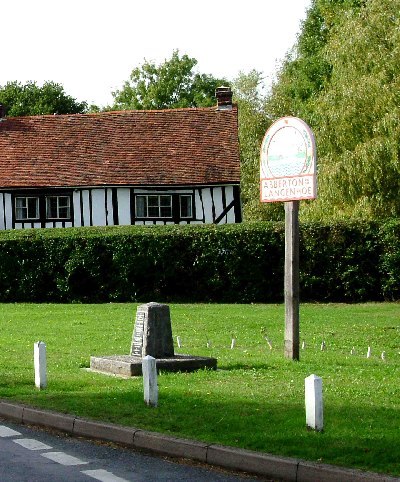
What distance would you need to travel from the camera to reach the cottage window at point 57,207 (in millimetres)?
43688

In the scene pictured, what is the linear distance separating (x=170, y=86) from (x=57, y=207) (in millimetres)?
36902

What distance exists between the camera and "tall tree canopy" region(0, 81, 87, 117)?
78562 mm

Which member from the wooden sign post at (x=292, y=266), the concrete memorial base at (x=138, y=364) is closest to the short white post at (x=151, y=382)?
the concrete memorial base at (x=138, y=364)

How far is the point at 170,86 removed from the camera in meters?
79.1

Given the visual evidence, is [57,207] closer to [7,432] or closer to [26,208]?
[26,208]

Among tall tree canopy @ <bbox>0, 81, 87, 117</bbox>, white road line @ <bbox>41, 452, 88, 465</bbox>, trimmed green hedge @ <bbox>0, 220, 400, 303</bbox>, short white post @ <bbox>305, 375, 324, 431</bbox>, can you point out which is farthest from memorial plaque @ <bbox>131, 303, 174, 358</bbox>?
tall tree canopy @ <bbox>0, 81, 87, 117</bbox>

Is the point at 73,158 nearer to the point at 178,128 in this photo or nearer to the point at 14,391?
the point at 178,128

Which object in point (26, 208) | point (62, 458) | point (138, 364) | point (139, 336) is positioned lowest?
point (62, 458)

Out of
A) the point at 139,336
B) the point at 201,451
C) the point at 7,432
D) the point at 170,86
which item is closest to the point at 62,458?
the point at 201,451

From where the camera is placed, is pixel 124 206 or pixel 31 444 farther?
pixel 124 206

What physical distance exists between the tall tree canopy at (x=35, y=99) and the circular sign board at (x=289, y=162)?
63.3 metres

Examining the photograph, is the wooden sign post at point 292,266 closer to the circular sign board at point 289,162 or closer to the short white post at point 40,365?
the circular sign board at point 289,162

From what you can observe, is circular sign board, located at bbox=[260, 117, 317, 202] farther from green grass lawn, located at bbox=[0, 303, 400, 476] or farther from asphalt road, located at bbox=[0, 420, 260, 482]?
asphalt road, located at bbox=[0, 420, 260, 482]

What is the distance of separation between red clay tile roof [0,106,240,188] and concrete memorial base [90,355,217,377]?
27513 mm
